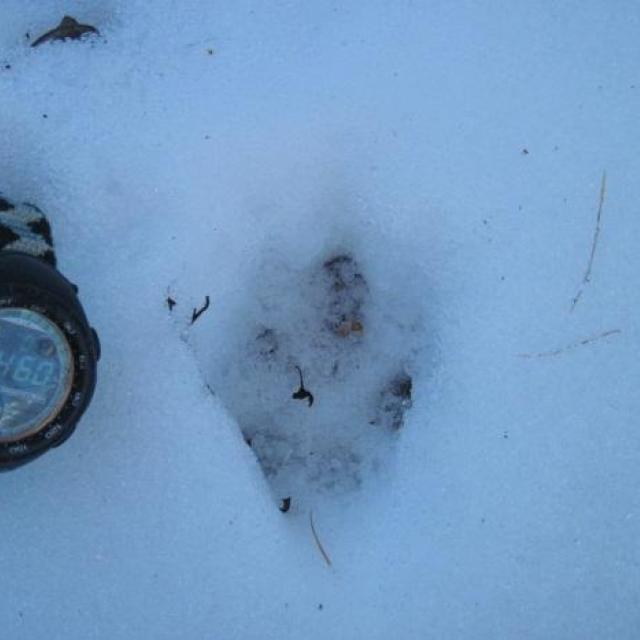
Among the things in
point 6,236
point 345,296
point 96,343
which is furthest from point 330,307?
point 6,236

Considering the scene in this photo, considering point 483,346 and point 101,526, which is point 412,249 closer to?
point 483,346

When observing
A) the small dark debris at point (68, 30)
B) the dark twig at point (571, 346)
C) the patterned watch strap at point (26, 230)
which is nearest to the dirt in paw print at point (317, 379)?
the dark twig at point (571, 346)

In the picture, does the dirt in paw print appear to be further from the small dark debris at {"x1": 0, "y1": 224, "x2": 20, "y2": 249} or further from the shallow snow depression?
the small dark debris at {"x1": 0, "y1": 224, "x2": 20, "y2": 249}

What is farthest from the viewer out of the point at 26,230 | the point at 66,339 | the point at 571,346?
the point at 571,346

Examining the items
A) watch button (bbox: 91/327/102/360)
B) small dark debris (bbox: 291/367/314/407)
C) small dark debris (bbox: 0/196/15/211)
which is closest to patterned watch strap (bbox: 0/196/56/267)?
small dark debris (bbox: 0/196/15/211)

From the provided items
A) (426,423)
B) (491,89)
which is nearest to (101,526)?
(426,423)

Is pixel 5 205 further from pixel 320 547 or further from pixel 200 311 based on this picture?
pixel 320 547

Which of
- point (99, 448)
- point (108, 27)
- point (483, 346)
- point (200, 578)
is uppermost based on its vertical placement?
point (108, 27)
